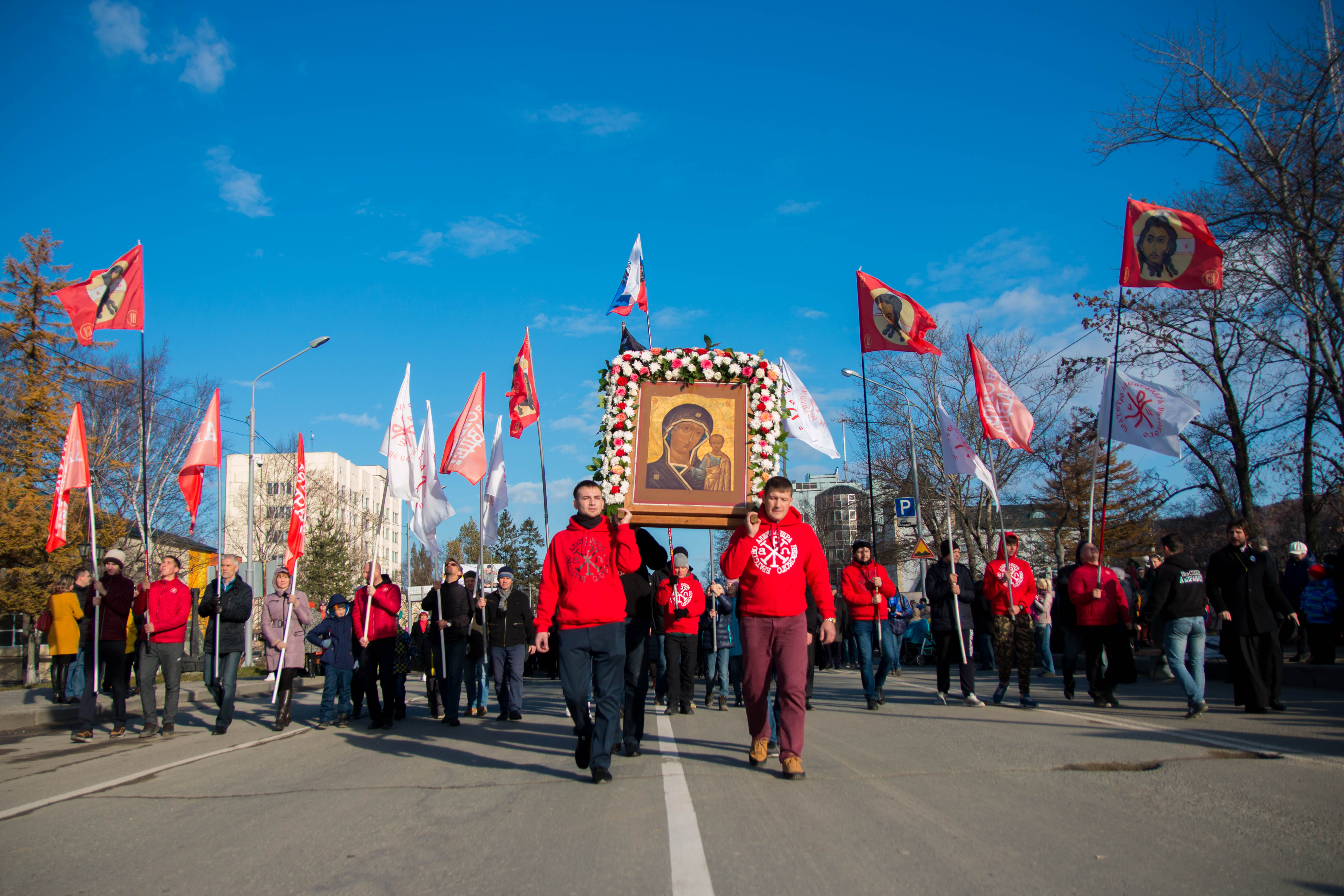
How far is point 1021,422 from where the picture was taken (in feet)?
44.3

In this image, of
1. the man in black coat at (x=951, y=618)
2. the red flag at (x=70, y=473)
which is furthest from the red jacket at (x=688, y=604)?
the red flag at (x=70, y=473)

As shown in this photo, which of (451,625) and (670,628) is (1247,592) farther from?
(451,625)

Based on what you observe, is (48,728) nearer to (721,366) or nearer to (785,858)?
(721,366)

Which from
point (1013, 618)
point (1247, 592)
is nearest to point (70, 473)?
point (1013, 618)

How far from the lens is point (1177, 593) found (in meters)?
8.78

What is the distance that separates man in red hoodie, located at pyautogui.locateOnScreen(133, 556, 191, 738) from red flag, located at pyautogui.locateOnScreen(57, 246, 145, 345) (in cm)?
500

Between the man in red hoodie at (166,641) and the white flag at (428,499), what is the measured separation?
4232 millimetres

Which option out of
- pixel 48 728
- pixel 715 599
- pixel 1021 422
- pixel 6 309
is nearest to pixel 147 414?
pixel 6 309

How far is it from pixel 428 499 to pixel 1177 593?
426 inches

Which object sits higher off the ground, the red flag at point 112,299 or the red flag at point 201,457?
the red flag at point 112,299

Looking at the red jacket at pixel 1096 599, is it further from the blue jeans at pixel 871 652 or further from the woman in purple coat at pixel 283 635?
the woman in purple coat at pixel 283 635

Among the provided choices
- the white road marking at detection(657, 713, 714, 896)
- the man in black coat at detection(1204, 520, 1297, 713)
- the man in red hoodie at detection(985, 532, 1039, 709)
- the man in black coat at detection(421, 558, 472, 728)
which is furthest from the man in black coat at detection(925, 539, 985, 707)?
the man in black coat at detection(421, 558, 472, 728)

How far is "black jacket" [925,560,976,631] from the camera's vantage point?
10953 mm

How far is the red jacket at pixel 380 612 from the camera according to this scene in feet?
36.1
